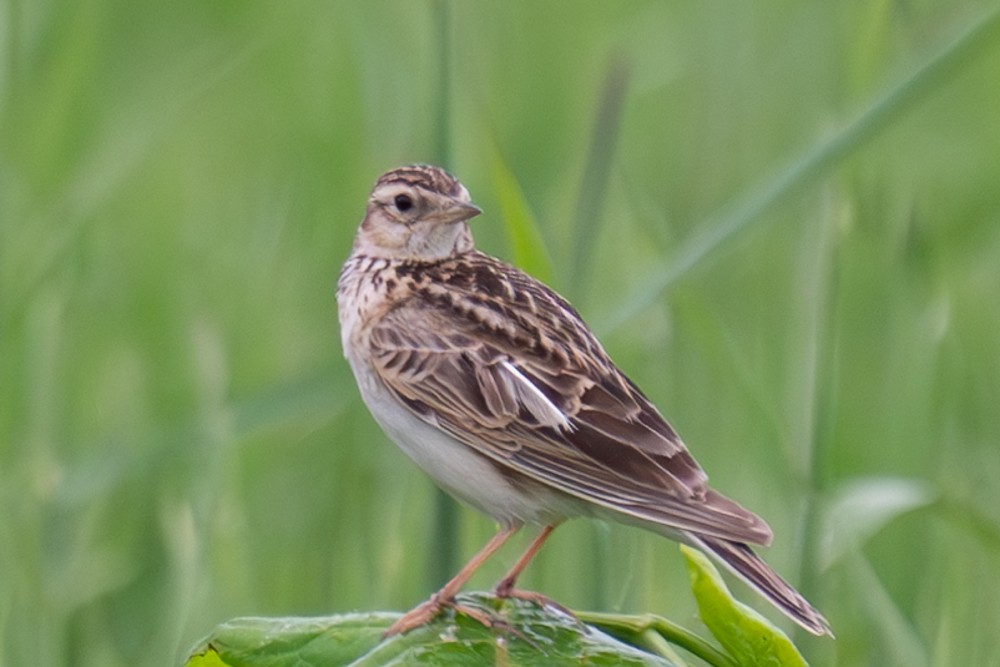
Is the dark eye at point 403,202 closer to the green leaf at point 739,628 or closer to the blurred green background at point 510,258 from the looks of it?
the blurred green background at point 510,258

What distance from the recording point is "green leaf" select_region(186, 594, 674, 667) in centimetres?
306

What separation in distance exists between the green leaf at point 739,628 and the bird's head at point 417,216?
6.80 feet

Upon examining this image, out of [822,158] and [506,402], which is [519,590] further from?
[822,158]

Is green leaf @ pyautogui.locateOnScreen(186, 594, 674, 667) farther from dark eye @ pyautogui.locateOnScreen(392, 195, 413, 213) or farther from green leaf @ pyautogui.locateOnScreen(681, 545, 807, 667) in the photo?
dark eye @ pyautogui.locateOnScreen(392, 195, 413, 213)

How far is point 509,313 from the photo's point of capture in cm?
469

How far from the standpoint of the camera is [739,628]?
3016mm

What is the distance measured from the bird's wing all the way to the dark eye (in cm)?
35

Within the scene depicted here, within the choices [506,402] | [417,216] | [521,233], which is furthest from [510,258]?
[506,402]

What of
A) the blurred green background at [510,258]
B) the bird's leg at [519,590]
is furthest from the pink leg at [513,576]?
the blurred green background at [510,258]

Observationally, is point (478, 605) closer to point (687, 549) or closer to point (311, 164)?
point (687, 549)

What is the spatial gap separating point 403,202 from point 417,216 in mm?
49

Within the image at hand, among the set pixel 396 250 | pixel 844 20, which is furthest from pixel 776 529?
pixel 844 20

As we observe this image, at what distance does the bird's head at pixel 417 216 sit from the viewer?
5.09 metres

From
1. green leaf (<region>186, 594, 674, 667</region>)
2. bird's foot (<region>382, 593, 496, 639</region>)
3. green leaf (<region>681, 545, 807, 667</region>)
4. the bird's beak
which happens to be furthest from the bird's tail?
the bird's beak
